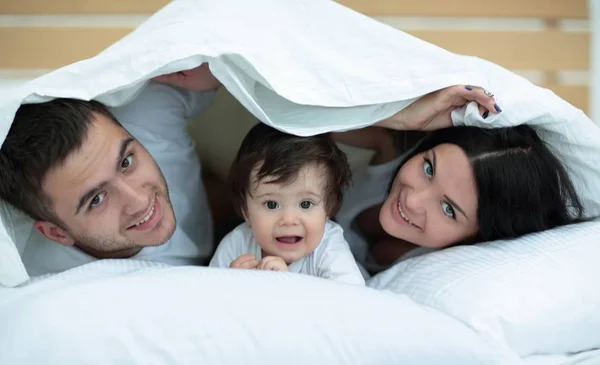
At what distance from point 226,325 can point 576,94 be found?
1.04m

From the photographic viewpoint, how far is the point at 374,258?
1.20 meters

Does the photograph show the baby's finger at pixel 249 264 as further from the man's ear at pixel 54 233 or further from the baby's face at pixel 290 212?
the man's ear at pixel 54 233

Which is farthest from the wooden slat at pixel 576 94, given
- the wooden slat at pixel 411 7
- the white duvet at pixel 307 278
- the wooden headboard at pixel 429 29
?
the white duvet at pixel 307 278

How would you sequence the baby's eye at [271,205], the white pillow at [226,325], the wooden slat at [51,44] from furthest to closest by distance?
1. the wooden slat at [51,44]
2. the baby's eye at [271,205]
3. the white pillow at [226,325]

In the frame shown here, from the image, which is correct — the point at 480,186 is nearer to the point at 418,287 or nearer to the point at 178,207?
the point at 418,287

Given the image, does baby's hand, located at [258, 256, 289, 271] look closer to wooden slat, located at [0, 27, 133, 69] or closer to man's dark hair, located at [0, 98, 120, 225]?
man's dark hair, located at [0, 98, 120, 225]

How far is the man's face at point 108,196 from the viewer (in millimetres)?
859

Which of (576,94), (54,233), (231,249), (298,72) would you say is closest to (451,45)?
(576,94)

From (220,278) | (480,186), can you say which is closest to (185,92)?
(220,278)

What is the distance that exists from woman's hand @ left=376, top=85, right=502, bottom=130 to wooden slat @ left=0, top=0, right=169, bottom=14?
674 mm

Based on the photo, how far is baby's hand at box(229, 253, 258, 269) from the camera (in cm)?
93

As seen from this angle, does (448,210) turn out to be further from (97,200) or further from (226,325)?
(97,200)

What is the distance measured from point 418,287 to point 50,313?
0.51 metres

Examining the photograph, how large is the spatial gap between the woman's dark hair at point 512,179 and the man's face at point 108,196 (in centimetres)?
49
